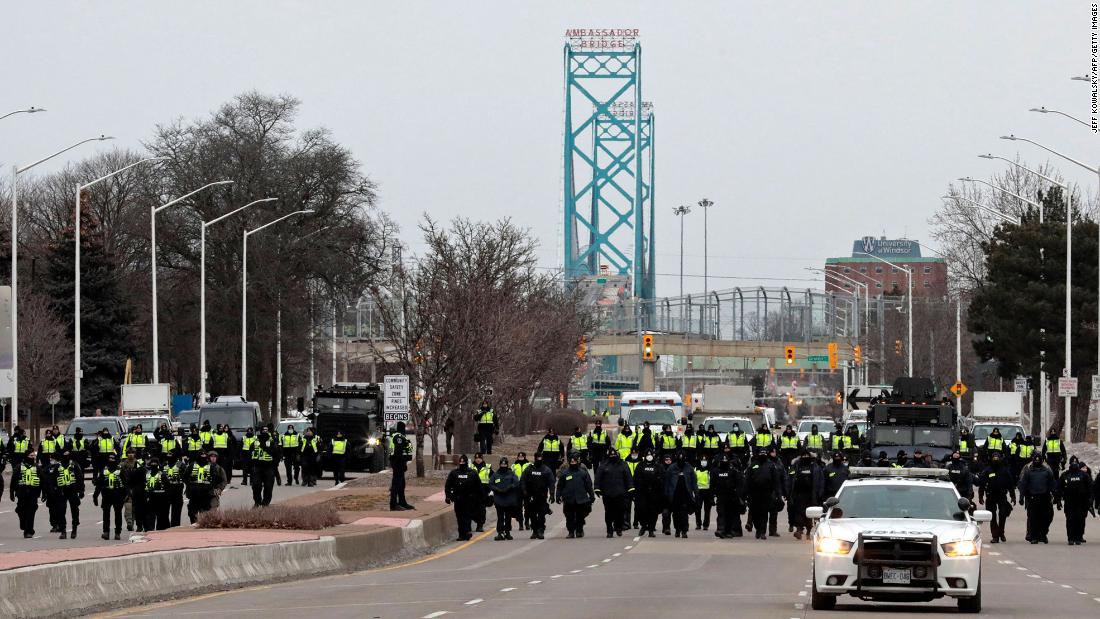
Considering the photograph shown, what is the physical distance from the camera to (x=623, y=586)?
905 inches

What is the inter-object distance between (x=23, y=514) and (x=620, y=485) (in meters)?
9.92

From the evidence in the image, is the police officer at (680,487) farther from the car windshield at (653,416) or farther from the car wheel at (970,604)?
the car windshield at (653,416)

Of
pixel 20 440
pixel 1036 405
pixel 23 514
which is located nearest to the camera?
pixel 23 514

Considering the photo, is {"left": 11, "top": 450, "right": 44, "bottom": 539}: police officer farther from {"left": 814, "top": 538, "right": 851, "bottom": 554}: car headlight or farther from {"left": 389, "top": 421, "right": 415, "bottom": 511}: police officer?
{"left": 814, "top": 538, "right": 851, "bottom": 554}: car headlight

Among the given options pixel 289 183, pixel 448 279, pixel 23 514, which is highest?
pixel 289 183

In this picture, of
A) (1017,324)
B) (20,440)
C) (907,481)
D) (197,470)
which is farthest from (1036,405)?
→ (907,481)

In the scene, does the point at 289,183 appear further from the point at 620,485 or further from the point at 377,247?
the point at 620,485

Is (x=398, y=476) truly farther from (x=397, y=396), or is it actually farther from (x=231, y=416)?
(x=231, y=416)

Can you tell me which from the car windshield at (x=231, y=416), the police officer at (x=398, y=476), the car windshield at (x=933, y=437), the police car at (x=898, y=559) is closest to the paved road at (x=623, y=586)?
the police car at (x=898, y=559)

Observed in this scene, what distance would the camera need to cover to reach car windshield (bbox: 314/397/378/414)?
5344 cm

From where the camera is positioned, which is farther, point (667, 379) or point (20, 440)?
point (667, 379)

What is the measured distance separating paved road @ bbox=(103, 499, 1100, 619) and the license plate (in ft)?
1.13

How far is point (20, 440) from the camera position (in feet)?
138

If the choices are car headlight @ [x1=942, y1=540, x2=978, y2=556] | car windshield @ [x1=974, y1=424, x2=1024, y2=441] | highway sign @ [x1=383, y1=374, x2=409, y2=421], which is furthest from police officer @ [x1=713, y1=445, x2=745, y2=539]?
car windshield @ [x1=974, y1=424, x2=1024, y2=441]
